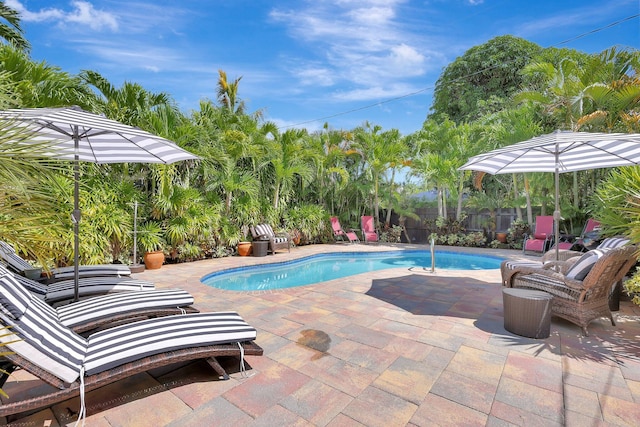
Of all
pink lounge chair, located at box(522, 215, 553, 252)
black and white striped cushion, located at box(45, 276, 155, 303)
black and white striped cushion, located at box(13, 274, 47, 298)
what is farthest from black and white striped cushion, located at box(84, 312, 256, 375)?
pink lounge chair, located at box(522, 215, 553, 252)

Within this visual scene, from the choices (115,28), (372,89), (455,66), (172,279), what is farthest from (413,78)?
(172,279)

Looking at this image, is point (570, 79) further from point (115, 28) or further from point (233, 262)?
point (115, 28)

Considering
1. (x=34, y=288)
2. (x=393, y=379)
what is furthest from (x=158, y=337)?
(x=34, y=288)

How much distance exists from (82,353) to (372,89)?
19370 mm

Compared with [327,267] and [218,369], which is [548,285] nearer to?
[218,369]

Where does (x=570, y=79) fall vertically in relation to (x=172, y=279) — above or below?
above

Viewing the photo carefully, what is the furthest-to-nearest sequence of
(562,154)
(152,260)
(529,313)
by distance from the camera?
1. (152,260)
2. (562,154)
3. (529,313)

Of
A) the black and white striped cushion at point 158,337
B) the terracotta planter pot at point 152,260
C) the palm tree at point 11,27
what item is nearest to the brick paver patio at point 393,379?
the black and white striped cushion at point 158,337

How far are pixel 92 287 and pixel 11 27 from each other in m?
12.5

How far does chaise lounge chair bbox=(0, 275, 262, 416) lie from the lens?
79.9 inches

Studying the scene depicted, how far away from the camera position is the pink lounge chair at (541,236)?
10.1m

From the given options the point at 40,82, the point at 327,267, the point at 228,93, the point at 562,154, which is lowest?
the point at 327,267

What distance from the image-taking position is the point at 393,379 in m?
2.68

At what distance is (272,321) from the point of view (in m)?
4.09
